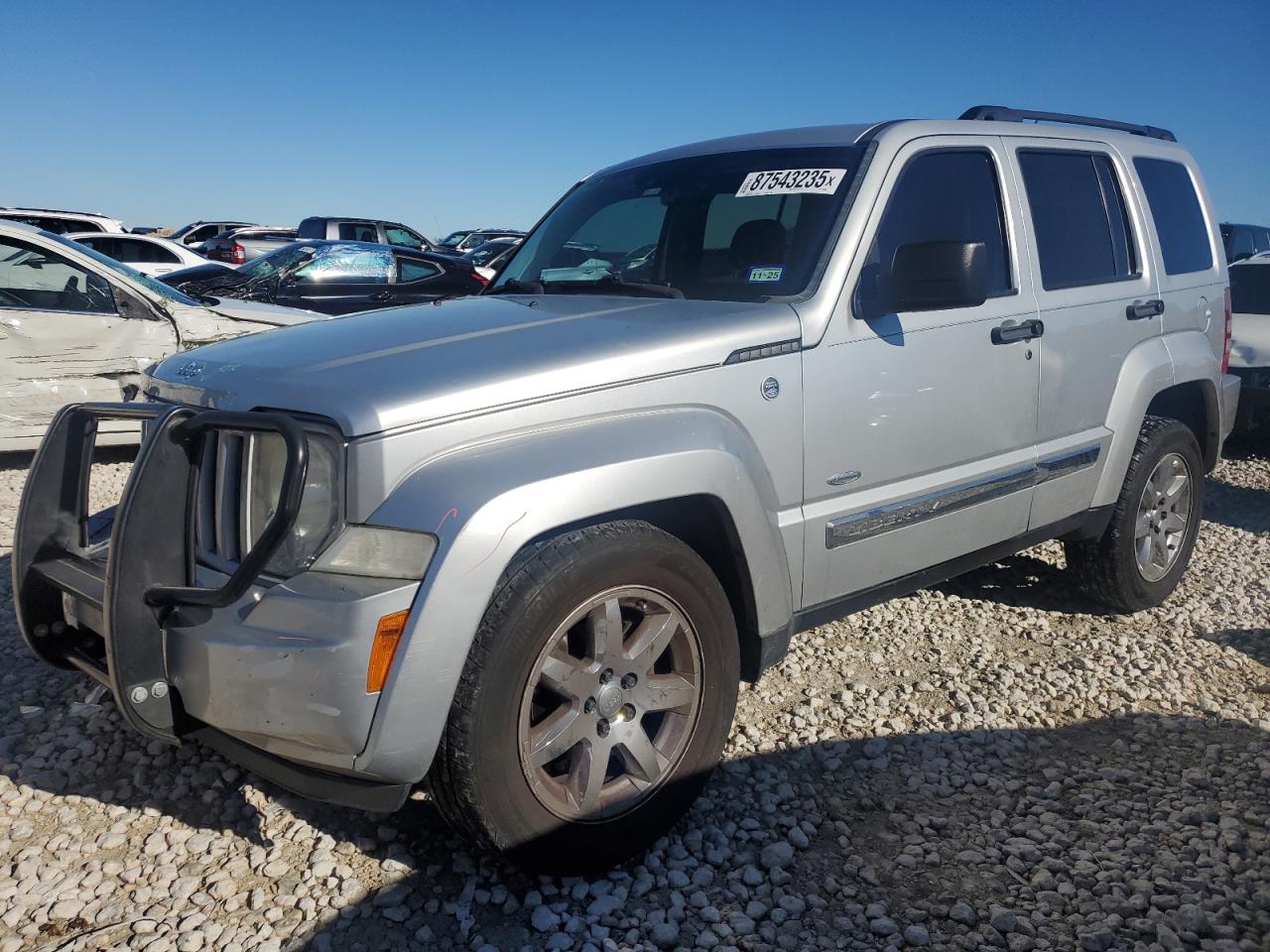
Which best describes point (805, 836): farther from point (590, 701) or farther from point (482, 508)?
point (482, 508)

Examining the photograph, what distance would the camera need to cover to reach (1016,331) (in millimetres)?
3545

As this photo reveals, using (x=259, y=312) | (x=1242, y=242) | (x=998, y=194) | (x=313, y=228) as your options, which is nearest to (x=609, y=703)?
(x=998, y=194)

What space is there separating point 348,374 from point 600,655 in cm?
93

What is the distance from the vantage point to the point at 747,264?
128 inches

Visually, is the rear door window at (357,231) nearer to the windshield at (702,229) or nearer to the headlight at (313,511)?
the windshield at (702,229)

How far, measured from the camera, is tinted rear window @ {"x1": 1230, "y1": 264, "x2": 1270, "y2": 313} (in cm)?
786

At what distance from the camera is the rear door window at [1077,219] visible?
3840 mm

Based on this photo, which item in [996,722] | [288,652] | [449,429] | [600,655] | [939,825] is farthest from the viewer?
[996,722]

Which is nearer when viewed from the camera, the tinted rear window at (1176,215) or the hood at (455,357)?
the hood at (455,357)

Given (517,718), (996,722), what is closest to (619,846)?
(517,718)

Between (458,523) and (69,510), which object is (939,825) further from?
(69,510)

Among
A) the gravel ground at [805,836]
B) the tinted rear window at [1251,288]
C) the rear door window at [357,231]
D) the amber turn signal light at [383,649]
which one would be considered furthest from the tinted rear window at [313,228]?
the amber turn signal light at [383,649]

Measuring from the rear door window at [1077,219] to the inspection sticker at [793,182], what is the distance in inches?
39.6

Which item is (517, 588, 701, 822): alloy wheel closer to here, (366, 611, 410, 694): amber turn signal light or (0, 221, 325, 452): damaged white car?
(366, 611, 410, 694): amber turn signal light
